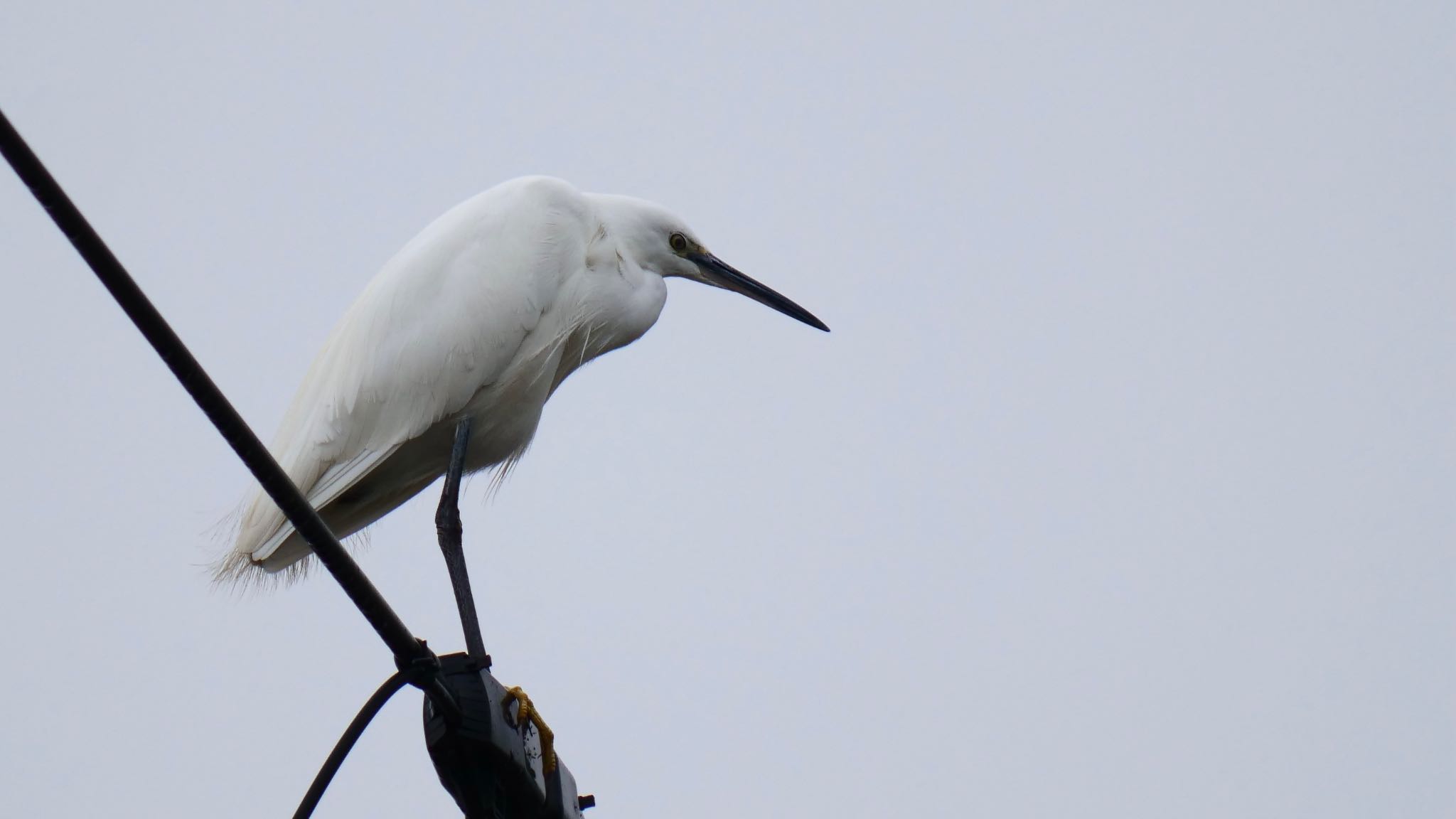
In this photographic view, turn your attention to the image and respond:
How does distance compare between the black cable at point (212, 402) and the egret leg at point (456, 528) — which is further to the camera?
the egret leg at point (456, 528)

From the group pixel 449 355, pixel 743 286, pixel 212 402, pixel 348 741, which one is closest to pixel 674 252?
pixel 743 286

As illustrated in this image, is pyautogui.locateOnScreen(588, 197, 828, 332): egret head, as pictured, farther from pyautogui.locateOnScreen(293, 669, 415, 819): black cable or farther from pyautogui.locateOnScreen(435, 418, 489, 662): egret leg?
pyautogui.locateOnScreen(293, 669, 415, 819): black cable

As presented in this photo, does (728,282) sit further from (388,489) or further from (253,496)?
(253,496)

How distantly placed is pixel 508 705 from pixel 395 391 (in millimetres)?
1301

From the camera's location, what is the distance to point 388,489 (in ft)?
14.1

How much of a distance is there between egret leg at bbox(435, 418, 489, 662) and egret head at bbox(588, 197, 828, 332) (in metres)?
1.08

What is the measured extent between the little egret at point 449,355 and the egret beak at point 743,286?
512mm

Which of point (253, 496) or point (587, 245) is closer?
point (253, 496)

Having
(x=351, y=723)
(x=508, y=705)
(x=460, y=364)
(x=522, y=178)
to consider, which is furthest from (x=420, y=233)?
(x=351, y=723)

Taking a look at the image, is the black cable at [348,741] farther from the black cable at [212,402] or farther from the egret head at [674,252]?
the egret head at [674,252]

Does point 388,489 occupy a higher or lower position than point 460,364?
lower

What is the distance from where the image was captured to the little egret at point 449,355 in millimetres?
3984

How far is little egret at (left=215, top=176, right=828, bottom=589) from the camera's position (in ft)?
13.1

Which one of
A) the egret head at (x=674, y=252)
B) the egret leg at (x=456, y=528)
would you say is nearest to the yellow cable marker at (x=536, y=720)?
the egret leg at (x=456, y=528)
